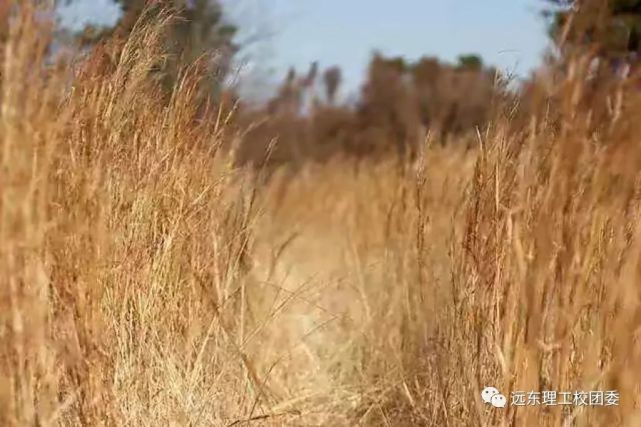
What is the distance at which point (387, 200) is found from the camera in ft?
12.8

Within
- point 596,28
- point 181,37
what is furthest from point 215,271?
point 596,28

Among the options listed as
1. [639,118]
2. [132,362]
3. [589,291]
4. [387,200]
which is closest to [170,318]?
[132,362]

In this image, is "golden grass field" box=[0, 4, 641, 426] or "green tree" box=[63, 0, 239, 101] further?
"green tree" box=[63, 0, 239, 101]

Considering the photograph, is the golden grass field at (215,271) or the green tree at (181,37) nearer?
the golden grass field at (215,271)

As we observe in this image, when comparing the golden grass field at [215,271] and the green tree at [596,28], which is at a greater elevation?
the green tree at [596,28]

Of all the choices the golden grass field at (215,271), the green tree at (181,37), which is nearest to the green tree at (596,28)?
the golden grass field at (215,271)

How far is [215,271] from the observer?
2.05 metres

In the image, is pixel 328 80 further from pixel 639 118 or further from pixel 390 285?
pixel 639 118

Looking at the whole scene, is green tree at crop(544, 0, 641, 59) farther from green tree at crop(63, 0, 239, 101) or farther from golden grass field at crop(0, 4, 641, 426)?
green tree at crop(63, 0, 239, 101)

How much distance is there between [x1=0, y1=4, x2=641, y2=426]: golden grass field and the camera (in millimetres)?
1489

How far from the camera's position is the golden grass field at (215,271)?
149cm

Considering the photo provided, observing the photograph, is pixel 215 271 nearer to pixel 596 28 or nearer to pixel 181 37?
pixel 181 37

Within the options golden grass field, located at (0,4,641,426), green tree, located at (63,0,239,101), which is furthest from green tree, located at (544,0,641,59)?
green tree, located at (63,0,239,101)

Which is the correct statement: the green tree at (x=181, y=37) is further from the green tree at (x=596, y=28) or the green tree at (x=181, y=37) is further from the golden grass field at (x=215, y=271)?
the green tree at (x=596, y=28)
